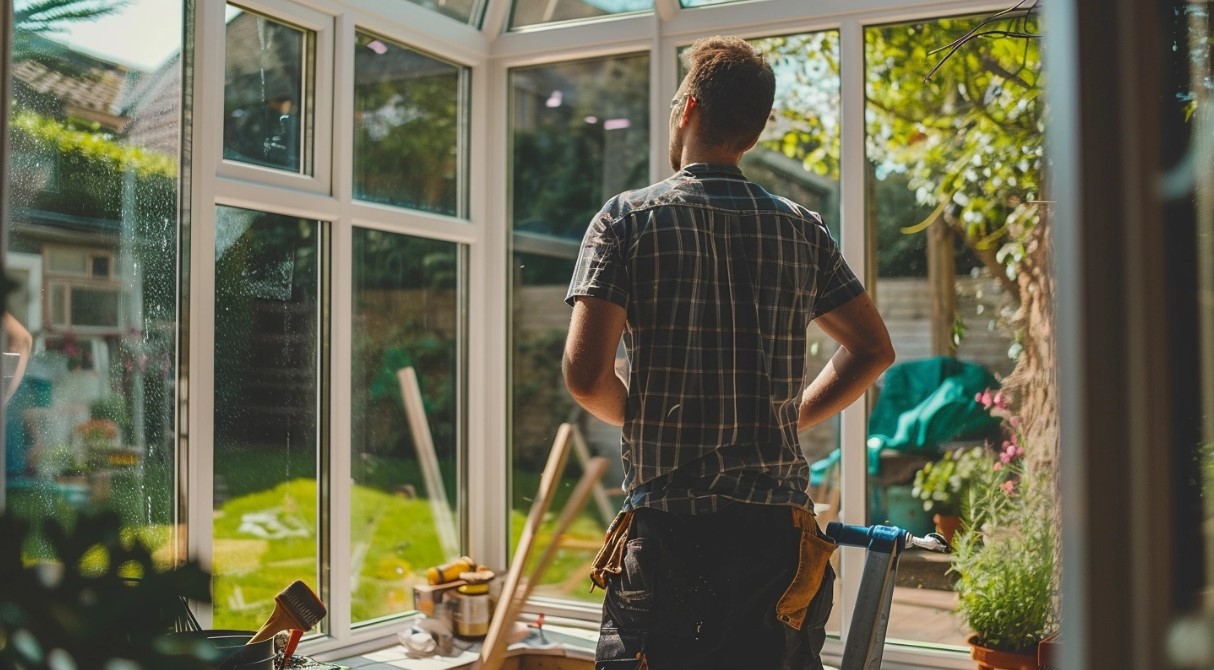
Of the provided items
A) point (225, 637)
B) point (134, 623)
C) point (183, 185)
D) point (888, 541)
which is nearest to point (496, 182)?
point (183, 185)

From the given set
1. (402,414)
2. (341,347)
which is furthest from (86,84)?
(402,414)

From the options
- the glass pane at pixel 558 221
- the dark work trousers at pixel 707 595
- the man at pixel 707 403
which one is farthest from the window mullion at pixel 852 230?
the dark work trousers at pixel 707 595

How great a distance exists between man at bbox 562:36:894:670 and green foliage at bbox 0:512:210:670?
0.88 m

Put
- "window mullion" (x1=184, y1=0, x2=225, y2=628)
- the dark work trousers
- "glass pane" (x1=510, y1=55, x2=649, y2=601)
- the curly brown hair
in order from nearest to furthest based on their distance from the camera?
the dark work trousers < the curly brown hair < "window mullion" (x1=184, y1=0, x2=225, y2=628) < "glass pane" (x1=510, y1=55, x2=649, y2=601)

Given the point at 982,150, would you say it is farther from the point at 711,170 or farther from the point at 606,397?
the point at 606,397

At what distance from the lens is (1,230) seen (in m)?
1.06

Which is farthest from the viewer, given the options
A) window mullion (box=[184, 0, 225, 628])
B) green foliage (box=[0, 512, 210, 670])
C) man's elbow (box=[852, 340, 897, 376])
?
window mullion (box=[184, 0, 225, 628])

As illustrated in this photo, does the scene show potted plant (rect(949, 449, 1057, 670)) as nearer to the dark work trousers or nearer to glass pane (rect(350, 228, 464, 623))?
the dark work trousers

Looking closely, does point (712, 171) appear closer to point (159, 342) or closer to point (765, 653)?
point (765, 653)

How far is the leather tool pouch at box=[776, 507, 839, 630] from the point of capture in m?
1.65

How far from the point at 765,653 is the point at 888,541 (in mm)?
412

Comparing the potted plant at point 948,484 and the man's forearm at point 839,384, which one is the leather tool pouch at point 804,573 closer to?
the man's forearm at point 839,384

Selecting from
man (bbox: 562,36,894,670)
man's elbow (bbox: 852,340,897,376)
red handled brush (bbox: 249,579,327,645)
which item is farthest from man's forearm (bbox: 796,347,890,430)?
red handled brush (bbox: 249,579,327,645)

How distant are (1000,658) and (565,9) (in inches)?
98.2
